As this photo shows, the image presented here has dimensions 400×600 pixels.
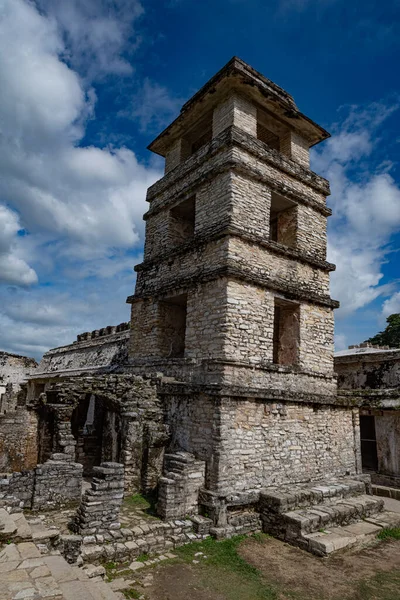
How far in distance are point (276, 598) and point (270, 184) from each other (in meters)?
10.2

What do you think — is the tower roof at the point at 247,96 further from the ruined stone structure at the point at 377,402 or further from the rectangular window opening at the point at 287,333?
the ruined stone structure at the point at 377,402

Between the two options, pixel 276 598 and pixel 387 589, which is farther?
pixel 387 589

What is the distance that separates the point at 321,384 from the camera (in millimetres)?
11766

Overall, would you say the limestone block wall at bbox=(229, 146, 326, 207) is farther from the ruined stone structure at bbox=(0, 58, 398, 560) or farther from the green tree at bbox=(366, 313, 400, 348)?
the green tree at bbox=(366, 313, 400, 348)

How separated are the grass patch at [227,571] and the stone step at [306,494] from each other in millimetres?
1115

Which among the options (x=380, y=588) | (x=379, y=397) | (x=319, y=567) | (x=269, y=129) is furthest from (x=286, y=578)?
(x=269, y=129)

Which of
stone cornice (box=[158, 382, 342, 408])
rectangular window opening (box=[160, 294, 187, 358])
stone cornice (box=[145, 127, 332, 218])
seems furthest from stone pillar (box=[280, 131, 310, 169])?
stone cornice (box=[158, 382, 342, 408])

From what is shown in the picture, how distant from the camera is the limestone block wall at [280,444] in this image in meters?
8.96

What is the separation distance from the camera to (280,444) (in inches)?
392

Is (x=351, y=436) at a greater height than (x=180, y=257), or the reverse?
(x=180, y=257)

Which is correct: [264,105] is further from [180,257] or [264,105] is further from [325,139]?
[180,257]

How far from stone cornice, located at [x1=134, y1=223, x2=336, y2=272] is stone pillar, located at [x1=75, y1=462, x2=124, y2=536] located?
21.1 ft

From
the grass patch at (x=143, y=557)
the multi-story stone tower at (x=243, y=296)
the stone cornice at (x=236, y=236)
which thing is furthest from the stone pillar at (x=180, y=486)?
the stone cornice at (x=236, y=236)

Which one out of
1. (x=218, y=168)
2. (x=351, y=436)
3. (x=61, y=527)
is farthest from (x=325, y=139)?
(x=61, y=527)
